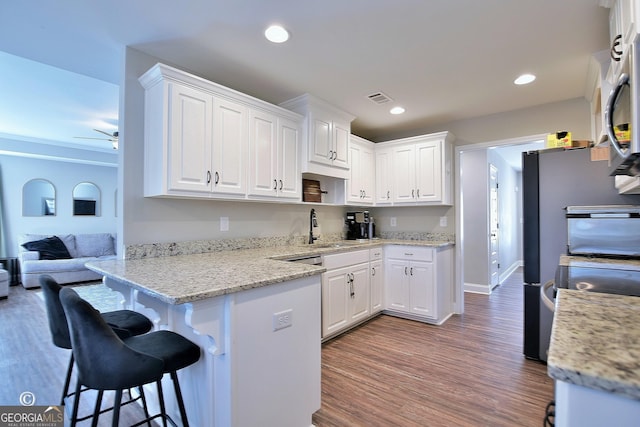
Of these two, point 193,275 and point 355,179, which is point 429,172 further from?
point 193,275

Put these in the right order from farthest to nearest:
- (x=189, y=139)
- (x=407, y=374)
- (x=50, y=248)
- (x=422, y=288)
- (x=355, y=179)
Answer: (x=50, y=248) < (x=355, y=179) < (x=422, y=288) < (x=407, y=374) < (x=189, y=139)

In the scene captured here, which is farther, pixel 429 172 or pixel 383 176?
pixel 383 176

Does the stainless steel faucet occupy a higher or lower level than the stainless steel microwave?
lower

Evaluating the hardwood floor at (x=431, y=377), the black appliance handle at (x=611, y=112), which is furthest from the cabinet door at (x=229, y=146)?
the black appliance handle at (x=611, y=112)

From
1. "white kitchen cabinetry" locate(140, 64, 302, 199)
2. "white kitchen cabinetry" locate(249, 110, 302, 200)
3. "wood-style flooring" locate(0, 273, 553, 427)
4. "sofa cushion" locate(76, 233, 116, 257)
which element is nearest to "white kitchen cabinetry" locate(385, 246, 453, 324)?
"wood-style flooring" locate(0, 273, 553, 427)

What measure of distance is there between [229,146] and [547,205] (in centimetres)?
265

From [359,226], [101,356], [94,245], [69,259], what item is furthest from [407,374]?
[94,245]

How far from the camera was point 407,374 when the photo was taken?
7.73 feet

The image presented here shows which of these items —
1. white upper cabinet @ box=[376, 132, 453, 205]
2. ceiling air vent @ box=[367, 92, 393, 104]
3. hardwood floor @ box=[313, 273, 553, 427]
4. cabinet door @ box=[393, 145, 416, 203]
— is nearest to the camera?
hardwood floor @ box=[313, 273, 553, 427]

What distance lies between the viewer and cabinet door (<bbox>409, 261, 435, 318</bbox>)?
342 cm

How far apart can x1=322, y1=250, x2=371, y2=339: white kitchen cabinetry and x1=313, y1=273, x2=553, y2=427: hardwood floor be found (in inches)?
6.2

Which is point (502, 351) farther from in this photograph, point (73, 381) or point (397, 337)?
point (73, 381)

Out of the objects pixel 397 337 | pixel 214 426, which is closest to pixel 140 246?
pixel 214 426

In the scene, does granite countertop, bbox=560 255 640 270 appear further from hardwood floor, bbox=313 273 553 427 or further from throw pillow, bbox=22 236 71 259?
throw pillow, bbox=22 236 71 259
